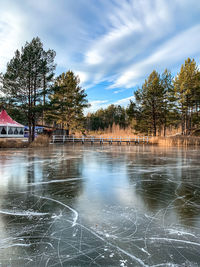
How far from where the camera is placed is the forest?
21734 millimetres

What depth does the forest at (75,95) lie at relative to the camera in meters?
21.7

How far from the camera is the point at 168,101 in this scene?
115ft

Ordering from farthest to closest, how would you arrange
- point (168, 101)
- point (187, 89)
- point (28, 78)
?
1. point (168, 101)
2. point (187, 89)
3. point (28, 78)

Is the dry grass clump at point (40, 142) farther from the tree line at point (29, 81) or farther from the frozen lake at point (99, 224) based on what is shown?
the frozen lake at point (99, 224)

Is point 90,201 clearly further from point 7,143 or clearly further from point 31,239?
point 7,143

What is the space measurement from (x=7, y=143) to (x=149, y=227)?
19.6 metres

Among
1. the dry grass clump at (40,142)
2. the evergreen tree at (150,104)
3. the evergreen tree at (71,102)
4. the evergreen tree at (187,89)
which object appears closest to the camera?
the dry grass clump at (40,142)

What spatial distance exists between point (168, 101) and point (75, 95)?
16.5 meters

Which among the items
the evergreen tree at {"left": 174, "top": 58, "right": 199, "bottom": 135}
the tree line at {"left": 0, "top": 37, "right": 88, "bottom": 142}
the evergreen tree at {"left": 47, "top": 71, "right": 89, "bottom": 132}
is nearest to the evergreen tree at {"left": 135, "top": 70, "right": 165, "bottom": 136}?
the evergreen tree at {"left": 174, "top": 58, "right": 199, "bottom": 135}

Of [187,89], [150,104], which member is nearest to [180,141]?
[187,89]

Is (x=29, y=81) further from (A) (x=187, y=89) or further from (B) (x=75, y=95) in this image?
(A) (x=187, y=89)

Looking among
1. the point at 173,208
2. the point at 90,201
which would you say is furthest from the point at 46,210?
the point at 173,208

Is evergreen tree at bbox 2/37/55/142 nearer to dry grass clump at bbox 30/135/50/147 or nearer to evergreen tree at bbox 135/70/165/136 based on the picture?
dry grass clump at bbox 30/135/50/147

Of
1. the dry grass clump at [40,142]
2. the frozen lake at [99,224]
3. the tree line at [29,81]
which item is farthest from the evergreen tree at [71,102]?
the frozen lake at [99,224]
